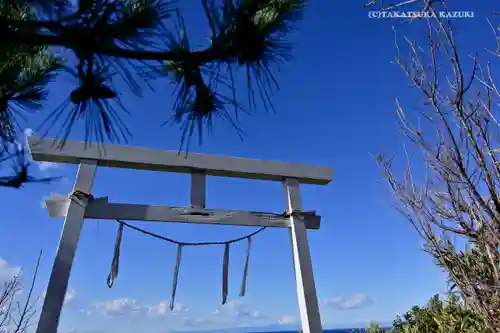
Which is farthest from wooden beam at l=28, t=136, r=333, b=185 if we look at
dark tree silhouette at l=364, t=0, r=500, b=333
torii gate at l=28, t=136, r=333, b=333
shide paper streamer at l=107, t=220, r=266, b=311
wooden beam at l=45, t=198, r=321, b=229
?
dark tree silhouette at l=364, t=0, r=500, b=333

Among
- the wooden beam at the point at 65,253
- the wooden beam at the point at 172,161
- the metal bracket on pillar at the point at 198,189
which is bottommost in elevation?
the wooden beam at the point at 65,253

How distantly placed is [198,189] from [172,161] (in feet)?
0.66

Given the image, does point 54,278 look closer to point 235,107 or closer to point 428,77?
point 235,107

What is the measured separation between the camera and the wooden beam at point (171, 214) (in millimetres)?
1716

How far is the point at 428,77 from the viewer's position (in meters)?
1.22

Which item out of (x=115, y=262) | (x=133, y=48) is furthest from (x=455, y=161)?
(x=115, y=262)

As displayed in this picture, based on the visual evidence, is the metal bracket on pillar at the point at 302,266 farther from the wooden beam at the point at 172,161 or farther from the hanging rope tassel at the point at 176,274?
the hanging rope tassel at the point at 176,274

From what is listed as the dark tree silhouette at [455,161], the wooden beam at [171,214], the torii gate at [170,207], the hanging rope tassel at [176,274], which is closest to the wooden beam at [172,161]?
the torii gate at [170,207]

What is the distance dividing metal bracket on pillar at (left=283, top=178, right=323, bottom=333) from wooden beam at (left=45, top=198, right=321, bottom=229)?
66 millimetres

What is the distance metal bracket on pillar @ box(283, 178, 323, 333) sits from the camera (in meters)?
1.83

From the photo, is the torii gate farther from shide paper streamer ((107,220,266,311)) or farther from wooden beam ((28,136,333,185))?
shide paper streamer ((107,220,266,311))

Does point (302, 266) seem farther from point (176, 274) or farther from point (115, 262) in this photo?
point (115, 262)

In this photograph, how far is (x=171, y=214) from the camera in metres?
1.85

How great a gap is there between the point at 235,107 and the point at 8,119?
773mm
